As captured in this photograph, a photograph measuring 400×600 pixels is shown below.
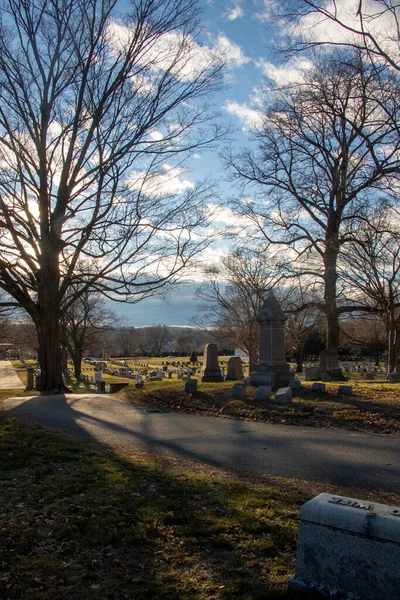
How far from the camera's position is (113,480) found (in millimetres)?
5527

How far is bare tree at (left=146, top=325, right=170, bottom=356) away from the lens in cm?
11144

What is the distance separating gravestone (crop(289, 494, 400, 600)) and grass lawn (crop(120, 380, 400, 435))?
273 inches

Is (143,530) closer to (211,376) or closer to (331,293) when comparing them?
(211,376)

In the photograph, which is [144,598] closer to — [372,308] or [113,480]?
[113,480]

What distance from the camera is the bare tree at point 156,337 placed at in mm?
111438

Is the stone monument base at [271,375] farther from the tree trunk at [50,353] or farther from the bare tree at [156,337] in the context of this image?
the bare tree at [156,337]

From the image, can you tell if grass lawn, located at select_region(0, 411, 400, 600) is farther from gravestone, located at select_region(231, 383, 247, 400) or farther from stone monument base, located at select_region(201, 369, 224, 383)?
stone monument base, located at select_region(201, 369, 224, 383)

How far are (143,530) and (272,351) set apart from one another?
11.7m

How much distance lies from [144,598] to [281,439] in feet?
18.8

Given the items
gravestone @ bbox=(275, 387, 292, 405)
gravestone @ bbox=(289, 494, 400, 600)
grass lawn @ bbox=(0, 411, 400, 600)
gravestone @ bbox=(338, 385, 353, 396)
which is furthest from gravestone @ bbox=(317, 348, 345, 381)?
gravestone @ bbox=(289, 494, 400, 600)

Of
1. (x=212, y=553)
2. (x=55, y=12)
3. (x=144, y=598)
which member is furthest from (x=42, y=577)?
(x=55, y=12)

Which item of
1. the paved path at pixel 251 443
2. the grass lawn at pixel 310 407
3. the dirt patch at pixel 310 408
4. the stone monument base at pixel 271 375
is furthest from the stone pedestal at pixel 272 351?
the paved path at pixel 251 443

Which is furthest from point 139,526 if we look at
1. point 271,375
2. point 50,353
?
point 50,353

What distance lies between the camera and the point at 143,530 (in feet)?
13.3
